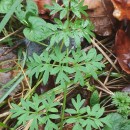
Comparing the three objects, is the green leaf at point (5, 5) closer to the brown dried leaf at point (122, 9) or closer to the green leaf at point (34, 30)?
the green leaf at point (34, 30)

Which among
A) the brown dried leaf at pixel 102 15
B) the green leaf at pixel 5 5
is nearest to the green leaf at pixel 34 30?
the green leaf at pixel 5 5

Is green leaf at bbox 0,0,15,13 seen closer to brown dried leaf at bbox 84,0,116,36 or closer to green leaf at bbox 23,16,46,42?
green leaf at bbox 23,16,46,42

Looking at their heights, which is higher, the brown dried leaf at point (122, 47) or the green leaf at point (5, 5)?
the green leaf at point (5, 5)

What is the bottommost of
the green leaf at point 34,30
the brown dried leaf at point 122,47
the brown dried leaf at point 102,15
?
the brown dried leaf at point 122,47

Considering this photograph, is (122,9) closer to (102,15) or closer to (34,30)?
(102,15)

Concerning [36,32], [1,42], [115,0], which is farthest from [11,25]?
[115,0]

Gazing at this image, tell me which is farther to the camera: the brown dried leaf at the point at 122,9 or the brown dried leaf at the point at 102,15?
the brown dried leaf at the point at 102,15

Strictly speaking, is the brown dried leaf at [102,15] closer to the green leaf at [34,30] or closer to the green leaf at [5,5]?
the green leaf at [34,30]
